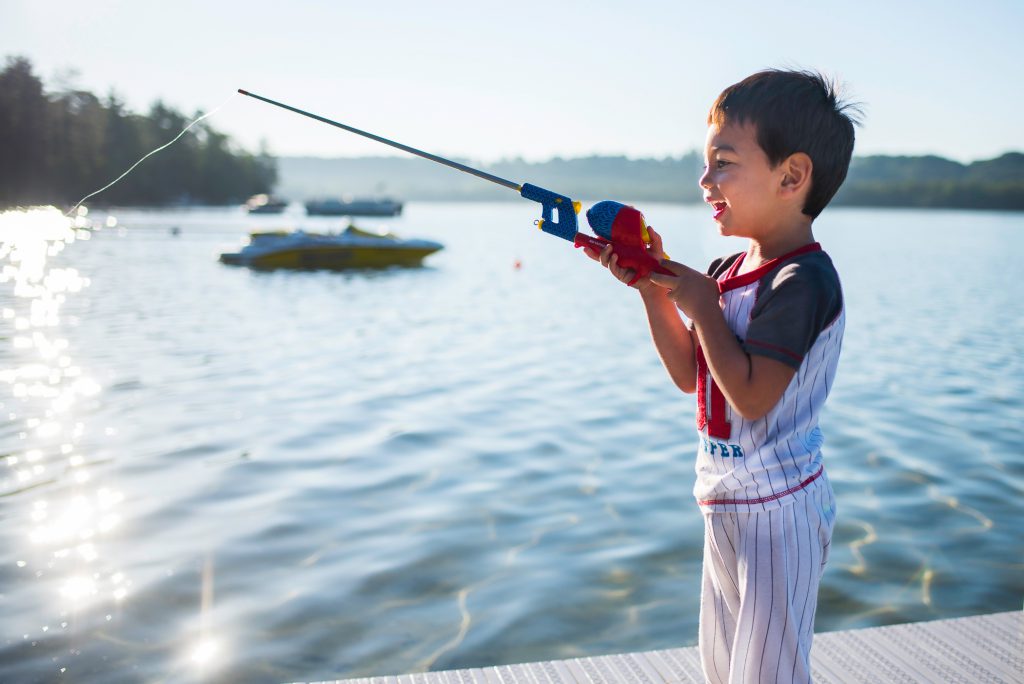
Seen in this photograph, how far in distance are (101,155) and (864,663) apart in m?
104

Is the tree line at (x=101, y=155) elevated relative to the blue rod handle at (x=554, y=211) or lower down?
elevated

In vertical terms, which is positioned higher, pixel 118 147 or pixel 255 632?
pixel 118 147

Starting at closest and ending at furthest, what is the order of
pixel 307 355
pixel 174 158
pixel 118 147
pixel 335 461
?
pixel 335 461 → pixel 307 355 → pixel 118 147 → pixel 174 158

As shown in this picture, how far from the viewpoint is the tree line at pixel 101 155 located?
59.4 m

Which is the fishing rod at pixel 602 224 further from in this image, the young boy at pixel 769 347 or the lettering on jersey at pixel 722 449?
the lettering on jersey at pixel 722 449

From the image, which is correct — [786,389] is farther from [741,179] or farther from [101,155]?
[101,155]

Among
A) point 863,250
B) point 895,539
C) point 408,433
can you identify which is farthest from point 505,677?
point 863,250

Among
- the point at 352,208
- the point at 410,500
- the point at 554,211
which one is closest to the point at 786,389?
the point at 554,211

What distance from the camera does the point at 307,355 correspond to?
13.2 metres

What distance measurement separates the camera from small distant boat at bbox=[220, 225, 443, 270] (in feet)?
98.1

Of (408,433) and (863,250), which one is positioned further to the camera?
(863,250)

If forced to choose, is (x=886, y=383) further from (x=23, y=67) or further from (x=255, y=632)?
(x=23, y=67)

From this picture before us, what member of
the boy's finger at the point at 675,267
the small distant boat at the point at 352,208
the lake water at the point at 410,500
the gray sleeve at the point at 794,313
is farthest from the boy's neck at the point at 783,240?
the small distant boat at the point at 352,208

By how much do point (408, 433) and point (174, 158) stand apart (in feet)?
372
